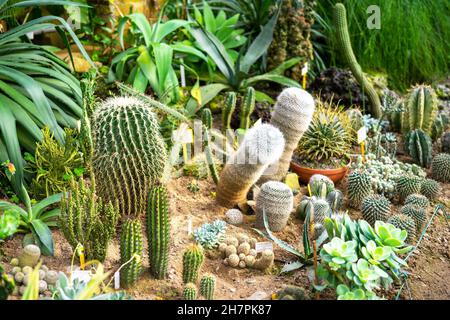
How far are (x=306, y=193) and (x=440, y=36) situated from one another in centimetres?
311

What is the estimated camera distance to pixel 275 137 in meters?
3.80

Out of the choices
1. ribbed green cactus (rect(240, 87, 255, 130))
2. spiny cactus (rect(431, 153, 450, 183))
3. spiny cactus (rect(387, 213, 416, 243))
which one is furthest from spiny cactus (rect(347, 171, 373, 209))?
ribbed green cactus (rect(240, 87, 255, 130))

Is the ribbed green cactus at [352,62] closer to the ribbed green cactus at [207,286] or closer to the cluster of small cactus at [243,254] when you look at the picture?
the cluster of small cactus at [243,254]

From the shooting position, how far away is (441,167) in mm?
4836

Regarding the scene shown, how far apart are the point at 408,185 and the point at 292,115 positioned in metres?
1.05

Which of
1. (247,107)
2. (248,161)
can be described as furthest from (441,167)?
(248,161)

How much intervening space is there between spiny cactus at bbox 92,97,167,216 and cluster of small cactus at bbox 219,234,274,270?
Answer: 638 mm

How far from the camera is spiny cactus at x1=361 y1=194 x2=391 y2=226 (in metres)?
4.05

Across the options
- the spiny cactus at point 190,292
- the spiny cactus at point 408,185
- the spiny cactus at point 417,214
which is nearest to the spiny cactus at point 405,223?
the spiny cactus at point 417,214

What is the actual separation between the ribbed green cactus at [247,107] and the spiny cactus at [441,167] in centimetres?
154

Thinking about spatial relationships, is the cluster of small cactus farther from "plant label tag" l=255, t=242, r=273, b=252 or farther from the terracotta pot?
the terracotta pot

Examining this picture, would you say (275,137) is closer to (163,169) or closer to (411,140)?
(163,169)

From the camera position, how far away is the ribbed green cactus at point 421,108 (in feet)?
17.0
